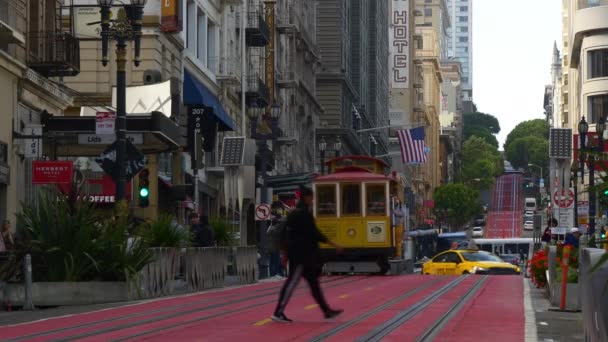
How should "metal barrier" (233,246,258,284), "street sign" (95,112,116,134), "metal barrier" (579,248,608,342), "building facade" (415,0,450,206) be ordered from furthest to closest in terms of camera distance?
"building facade" (415,0,450,206), "metal barrier" (233,246,258,284), "street sign" (95,112,116,134), "metal barrier" (579,248,608,342)

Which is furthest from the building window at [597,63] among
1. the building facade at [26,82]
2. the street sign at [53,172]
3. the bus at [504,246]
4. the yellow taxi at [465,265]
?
the street sign at [53,172]

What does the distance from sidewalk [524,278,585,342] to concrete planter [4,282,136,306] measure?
7.07 m

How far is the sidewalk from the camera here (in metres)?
16.9


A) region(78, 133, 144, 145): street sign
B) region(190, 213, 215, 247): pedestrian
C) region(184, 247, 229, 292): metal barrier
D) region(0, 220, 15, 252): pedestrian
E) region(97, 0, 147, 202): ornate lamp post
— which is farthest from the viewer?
region(78, 133, 144, 145): street sign

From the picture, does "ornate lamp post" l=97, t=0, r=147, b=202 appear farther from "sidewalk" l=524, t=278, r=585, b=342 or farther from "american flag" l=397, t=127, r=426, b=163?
"american flag" l=397, t=127, r=426, b=163

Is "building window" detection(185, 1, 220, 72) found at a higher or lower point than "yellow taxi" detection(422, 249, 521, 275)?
higher

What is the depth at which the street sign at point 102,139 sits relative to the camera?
3281cm

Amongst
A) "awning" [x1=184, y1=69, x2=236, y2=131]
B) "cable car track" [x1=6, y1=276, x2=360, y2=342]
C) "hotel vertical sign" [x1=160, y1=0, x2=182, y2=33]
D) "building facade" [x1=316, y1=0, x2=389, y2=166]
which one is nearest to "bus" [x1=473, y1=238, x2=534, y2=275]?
"building facade" [x1=316, y1=0, x2=389, y2=166]

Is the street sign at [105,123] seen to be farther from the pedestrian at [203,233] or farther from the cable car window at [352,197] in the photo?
the cable car window at [352,197]

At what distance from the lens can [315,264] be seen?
1795 cm

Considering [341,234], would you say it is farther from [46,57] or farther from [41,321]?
[41,321]

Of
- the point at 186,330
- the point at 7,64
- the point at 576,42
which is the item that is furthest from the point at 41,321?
the point at 576,42

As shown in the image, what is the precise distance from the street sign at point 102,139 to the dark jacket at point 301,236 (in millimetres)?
13219

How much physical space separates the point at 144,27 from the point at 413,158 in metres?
32.6
